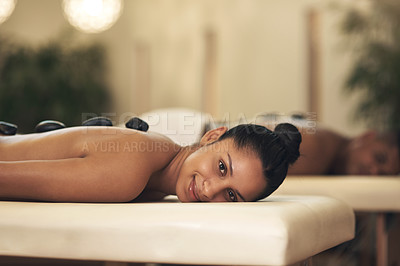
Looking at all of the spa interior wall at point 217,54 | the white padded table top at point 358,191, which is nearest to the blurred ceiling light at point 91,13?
the spa interior wall at point 217,54

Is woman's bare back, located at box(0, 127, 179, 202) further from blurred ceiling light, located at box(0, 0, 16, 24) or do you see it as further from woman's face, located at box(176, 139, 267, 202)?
blurred ceiling light, located at box(0, 0, 16, 24)

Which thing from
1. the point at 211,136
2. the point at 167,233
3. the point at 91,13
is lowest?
the point at 167,233

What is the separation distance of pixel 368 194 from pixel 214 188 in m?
1.02

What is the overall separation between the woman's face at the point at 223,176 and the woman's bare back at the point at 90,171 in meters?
0.10

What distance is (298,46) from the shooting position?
4.28 metres

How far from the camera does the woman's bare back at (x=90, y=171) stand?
1.21 meters

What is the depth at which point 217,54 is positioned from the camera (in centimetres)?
494

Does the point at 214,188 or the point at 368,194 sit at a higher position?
the point at 214,188

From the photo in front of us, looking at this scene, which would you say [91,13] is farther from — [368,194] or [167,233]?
[167,233]

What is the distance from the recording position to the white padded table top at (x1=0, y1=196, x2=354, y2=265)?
97cm

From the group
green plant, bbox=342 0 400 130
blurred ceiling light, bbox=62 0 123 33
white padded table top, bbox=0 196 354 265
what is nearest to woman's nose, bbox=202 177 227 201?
white padded table top, bbox=0 196 354 265

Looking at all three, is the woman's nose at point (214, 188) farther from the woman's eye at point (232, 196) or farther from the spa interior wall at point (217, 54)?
the spa interior wall at point (217, 54)

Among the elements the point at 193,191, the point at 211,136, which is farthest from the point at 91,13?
the point at 193,191

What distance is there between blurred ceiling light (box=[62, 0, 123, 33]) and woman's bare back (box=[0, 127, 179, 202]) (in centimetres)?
331
